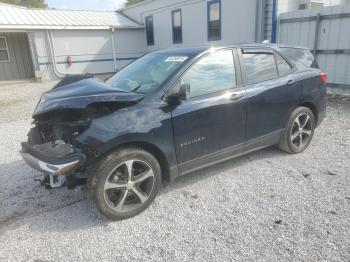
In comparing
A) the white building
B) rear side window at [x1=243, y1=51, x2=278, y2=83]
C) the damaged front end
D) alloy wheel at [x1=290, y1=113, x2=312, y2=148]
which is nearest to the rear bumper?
the damaged front end

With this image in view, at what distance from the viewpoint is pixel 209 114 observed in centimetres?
342

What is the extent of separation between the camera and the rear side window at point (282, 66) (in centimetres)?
419

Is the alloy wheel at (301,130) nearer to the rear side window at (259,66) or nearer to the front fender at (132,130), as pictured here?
the rear side window at (259,66)

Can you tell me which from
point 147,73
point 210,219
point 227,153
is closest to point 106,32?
point 147,73

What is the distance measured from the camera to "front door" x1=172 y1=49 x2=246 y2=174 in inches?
130

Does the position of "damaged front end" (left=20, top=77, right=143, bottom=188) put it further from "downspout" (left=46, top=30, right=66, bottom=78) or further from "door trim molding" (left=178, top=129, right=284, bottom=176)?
"downspout" (left=46, top=30, right=66, bottom=78)

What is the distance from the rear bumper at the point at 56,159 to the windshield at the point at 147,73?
1.02 metres

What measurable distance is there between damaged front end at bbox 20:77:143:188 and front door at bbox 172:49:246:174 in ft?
1.98

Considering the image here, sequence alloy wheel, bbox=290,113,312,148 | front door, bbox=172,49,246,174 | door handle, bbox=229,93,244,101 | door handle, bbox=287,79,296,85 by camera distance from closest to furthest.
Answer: front door, bbox=172,49,246,174 < door handle, bbox=229,93,244,101 < door handle, bbox=287,79,296,85 < alloy wheel, bbox=290,113,312,148

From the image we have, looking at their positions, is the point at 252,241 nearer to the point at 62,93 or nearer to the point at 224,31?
the point at 62,93

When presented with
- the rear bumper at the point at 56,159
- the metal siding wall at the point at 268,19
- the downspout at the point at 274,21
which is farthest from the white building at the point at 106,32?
the rear bumper at the point at 56,159

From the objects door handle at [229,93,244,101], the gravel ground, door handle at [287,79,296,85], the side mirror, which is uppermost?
the side mirror

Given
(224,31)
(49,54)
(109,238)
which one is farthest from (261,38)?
(49,54)

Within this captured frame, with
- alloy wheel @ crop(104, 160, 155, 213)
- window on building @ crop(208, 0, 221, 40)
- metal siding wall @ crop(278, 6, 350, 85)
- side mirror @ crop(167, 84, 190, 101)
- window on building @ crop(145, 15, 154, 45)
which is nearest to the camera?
alloy wheel @ crop(104, 160, 155, 213)
